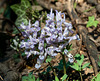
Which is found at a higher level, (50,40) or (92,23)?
(50,40)

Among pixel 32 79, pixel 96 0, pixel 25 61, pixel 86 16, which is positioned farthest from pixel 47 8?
pixel 32 79

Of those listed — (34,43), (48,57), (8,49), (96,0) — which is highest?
(96,0)

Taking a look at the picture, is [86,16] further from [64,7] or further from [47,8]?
[47,8]

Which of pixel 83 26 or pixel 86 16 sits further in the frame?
pixel 86 16

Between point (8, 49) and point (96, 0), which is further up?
point (96, 0)

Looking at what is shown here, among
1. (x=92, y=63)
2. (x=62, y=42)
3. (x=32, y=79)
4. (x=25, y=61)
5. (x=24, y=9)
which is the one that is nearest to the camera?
(x=62, y=42)

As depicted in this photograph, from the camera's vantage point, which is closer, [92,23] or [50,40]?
[50,40]

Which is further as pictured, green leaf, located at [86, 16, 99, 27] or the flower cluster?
green leaf, located at [86, 16, 99, 27]

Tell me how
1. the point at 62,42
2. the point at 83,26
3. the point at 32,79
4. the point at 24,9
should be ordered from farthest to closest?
the point at 24,9 → the point at 83,26 → the point at 32,79 → the point at 62,42

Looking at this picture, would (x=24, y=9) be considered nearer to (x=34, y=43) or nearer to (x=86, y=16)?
(x=86, y=16)

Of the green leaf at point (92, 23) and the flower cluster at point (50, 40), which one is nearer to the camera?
the flower cluster at point (50, 40)
